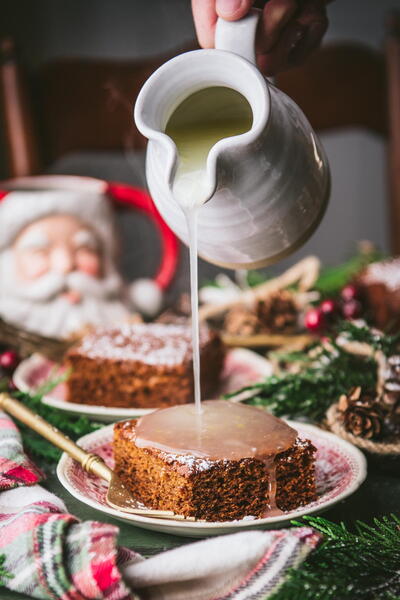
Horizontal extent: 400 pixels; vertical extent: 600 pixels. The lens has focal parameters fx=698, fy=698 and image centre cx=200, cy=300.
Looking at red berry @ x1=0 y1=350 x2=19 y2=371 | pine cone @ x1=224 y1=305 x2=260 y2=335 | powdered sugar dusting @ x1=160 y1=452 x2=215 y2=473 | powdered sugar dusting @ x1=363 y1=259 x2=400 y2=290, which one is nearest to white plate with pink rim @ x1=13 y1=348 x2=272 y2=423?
red berry @ x1=0 y1=350 x2=19 y2=371

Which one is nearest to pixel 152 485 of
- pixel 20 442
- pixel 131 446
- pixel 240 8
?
pixel 131 446

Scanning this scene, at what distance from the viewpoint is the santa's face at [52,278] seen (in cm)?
161

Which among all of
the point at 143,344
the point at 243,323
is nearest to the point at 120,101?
the point at 243,323

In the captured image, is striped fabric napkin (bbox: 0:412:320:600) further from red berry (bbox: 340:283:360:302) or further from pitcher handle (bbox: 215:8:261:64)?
red berry (bbox: 340:283:360:302)

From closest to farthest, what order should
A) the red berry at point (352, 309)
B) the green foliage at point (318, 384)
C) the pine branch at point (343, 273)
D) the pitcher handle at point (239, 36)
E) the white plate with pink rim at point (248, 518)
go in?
the white plate with pink rim at point (248, 518) → the pitcher handle at point (239, 36) → the green foliage at point (318, 384) → the red berry at point (352, 309) → the pine branch at point (343, 273)

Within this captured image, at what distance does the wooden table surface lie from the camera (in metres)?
0.74

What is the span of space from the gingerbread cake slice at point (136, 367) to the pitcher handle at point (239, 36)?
55cm

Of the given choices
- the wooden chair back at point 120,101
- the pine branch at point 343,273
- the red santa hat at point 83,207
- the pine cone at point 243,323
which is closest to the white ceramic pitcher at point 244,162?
the pine cone at point 243,323

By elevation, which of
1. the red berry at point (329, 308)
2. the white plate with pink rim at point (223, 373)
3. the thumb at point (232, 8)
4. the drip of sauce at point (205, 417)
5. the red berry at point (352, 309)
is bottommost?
the white plate with pink rim at point (223, 373)

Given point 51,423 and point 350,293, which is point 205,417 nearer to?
point 51,423

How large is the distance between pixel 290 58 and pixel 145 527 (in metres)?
0.65

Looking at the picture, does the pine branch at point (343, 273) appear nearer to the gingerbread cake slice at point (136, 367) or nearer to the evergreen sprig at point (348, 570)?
the gingerbread cake slice at point (136, 367)

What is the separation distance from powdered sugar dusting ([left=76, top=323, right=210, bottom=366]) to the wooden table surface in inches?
13.2

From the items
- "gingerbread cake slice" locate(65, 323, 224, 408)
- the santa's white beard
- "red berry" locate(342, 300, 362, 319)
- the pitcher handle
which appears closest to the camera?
the pitcher handle
